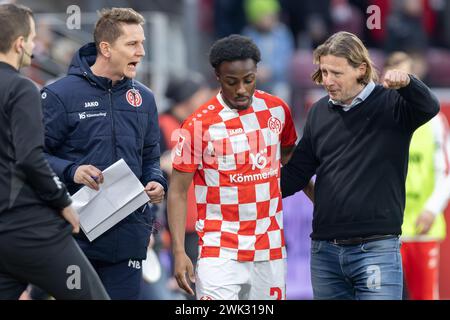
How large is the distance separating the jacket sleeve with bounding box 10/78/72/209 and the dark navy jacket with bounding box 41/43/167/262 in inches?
29.6

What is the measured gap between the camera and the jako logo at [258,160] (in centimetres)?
664

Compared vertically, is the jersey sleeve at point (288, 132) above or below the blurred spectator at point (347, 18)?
below

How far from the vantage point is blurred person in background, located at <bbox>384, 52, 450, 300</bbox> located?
29.4 feet

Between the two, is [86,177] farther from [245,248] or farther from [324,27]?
[324,27]

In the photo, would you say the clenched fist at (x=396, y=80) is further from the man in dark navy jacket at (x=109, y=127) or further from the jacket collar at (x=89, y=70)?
the jacket collar at (x=89, y=70)

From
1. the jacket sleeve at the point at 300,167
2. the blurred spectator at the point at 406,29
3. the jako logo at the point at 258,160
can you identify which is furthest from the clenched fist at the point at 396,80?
the blurred spectator at the point at 406,29

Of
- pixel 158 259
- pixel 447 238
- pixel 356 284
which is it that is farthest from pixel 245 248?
pixel 447 238

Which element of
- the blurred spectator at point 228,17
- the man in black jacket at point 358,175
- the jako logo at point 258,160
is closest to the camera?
the man in black jacket at point 358,175

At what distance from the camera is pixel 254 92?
268 inches

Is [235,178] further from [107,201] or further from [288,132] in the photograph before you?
[107,201]

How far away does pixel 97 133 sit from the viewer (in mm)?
6664

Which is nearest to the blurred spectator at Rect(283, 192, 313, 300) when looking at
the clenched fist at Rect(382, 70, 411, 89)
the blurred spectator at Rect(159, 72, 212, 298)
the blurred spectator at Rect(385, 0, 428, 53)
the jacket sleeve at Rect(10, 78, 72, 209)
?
the blurred spectator at Rect(159, 72, 212, 298)

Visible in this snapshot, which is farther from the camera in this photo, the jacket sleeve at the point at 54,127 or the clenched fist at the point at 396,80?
the jacket sleeve at the point at 54,127

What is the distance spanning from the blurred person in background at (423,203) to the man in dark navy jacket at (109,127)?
283 cm
